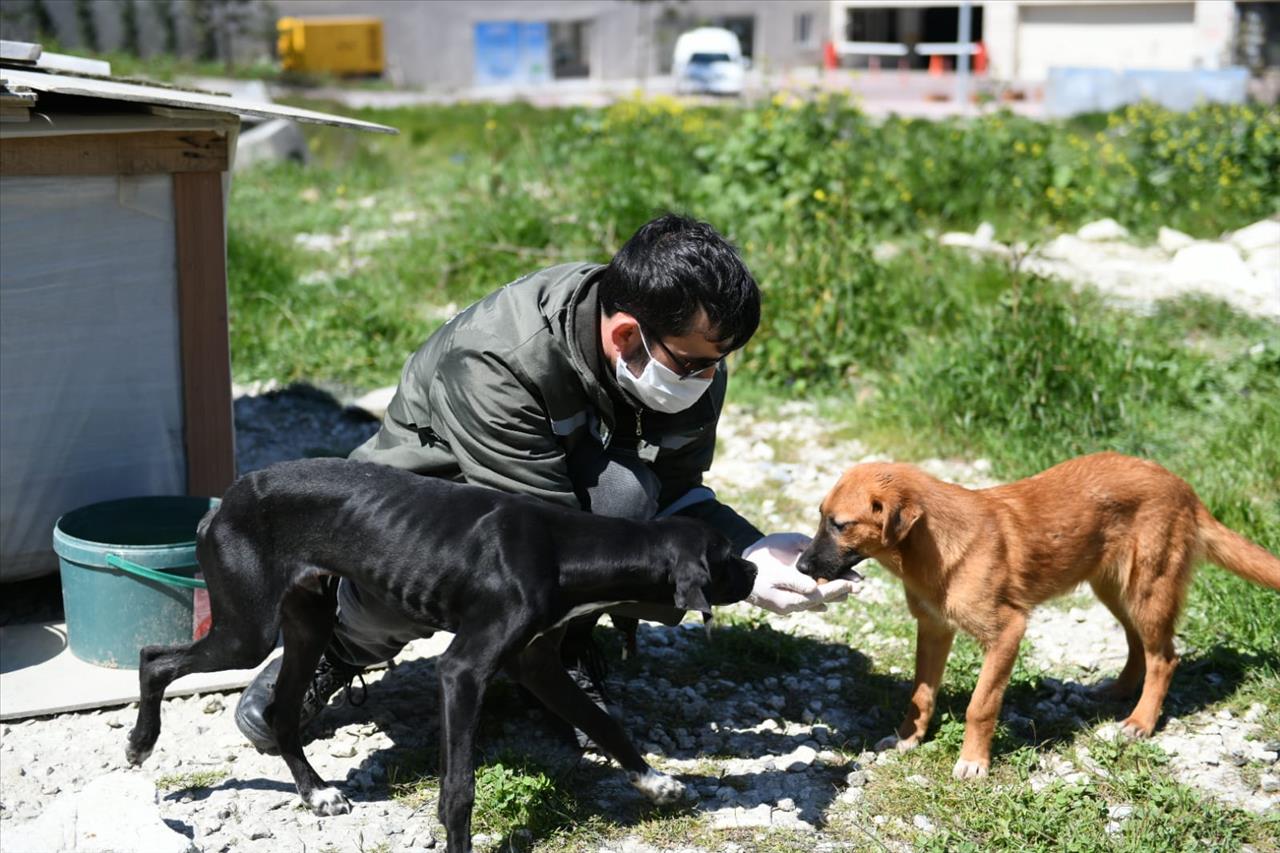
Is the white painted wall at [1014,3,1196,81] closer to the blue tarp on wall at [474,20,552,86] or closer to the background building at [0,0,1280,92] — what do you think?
the background building at [0,0,1280,92]

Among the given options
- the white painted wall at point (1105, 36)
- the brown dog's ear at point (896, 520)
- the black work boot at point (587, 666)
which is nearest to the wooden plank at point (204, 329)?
the black work boot at point (587, 666)

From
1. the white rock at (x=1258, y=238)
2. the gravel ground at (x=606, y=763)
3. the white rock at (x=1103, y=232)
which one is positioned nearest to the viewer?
the gravel ground at (x=606, y=763)

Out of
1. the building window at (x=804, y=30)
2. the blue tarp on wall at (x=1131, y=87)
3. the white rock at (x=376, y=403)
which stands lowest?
the white rock at (x=376, y=403)

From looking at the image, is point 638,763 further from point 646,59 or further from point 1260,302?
point 646,59

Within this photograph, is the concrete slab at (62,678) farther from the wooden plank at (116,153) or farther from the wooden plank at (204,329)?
the wooden plank at (116,153)

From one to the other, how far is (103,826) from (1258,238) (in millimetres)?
8619

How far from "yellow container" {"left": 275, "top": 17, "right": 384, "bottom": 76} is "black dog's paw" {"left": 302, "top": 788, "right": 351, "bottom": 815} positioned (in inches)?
1177

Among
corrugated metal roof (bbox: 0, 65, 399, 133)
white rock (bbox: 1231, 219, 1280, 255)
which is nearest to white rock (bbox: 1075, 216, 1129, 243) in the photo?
white rock (bbox: 1231, 219, 1280, 255)

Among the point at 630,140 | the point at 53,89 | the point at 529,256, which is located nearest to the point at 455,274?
the point at 529,256

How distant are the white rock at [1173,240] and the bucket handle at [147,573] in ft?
25.8

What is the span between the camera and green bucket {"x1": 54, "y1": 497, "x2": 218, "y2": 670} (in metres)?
4.54

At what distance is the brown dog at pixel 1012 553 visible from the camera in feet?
13.1

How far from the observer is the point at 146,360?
524 cm

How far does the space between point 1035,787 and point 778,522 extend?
217 cm
